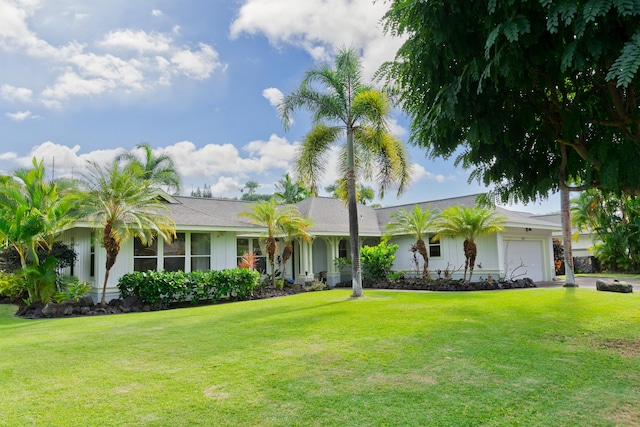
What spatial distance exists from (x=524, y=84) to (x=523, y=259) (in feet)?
59.9

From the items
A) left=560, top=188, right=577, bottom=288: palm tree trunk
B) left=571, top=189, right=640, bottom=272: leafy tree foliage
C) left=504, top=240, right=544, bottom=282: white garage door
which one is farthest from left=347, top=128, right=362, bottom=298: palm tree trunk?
left=571, top=189, right=640, bottom=272: leafy tree foliage

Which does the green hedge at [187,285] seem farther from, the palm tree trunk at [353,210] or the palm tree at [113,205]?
the palm tree trunk at [353,210]

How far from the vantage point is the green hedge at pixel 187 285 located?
1366 cm

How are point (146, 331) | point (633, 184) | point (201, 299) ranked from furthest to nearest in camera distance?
point (201, 299)
point (146, 331)
point (633, 184)

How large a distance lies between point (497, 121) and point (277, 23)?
9.34 m

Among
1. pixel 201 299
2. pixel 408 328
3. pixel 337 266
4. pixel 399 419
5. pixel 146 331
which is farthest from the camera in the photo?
pixel 337 266

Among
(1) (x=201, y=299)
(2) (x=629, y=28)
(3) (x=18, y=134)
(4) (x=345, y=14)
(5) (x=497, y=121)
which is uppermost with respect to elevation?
(3) (x=18, y=134)

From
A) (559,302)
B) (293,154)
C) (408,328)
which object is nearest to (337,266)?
(293,154)

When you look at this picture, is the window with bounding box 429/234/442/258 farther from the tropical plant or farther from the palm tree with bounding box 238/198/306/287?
the tropical plant

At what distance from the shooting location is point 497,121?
4.64m

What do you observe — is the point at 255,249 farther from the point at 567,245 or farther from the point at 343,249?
the point at 567,245

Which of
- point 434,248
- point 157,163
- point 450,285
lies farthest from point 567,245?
point 157,163

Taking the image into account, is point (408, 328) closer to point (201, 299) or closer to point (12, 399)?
point (12, 399)

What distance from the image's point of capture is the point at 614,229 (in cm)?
2734
